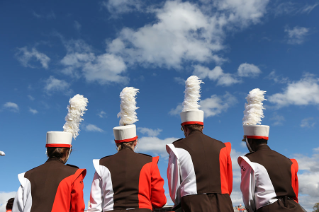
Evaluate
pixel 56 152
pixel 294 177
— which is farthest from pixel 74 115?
pixel 294 177

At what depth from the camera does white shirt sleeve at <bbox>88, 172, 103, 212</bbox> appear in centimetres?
477

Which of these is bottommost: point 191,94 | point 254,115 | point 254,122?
point 254,122

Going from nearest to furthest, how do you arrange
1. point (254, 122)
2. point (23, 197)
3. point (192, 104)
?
1. point (23, 197)
2. point (192, 104)
3. point (254, 122)

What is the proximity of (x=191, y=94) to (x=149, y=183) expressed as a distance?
204 cm

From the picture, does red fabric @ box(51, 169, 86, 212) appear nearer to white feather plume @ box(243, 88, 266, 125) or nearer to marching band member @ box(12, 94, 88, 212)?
marching band member @ box(12, 94, 88, 212)

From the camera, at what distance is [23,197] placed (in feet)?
16.0

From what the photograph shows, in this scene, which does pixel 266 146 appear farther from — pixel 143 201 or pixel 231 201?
pixel 143 201

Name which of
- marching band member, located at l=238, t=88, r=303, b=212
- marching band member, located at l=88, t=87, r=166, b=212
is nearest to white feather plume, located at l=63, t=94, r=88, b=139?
marching band member, located at l=88, t=87, r=166, b=212

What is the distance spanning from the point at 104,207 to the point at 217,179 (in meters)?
1.93

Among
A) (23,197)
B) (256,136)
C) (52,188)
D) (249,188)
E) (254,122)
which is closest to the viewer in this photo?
(52,188)

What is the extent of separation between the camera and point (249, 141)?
6160 millimetres

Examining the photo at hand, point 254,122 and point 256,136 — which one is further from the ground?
point 254,122

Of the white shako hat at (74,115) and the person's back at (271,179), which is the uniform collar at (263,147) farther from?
the white shako hat at (74,115)

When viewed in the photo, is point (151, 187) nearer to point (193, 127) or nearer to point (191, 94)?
point (193, 127)
